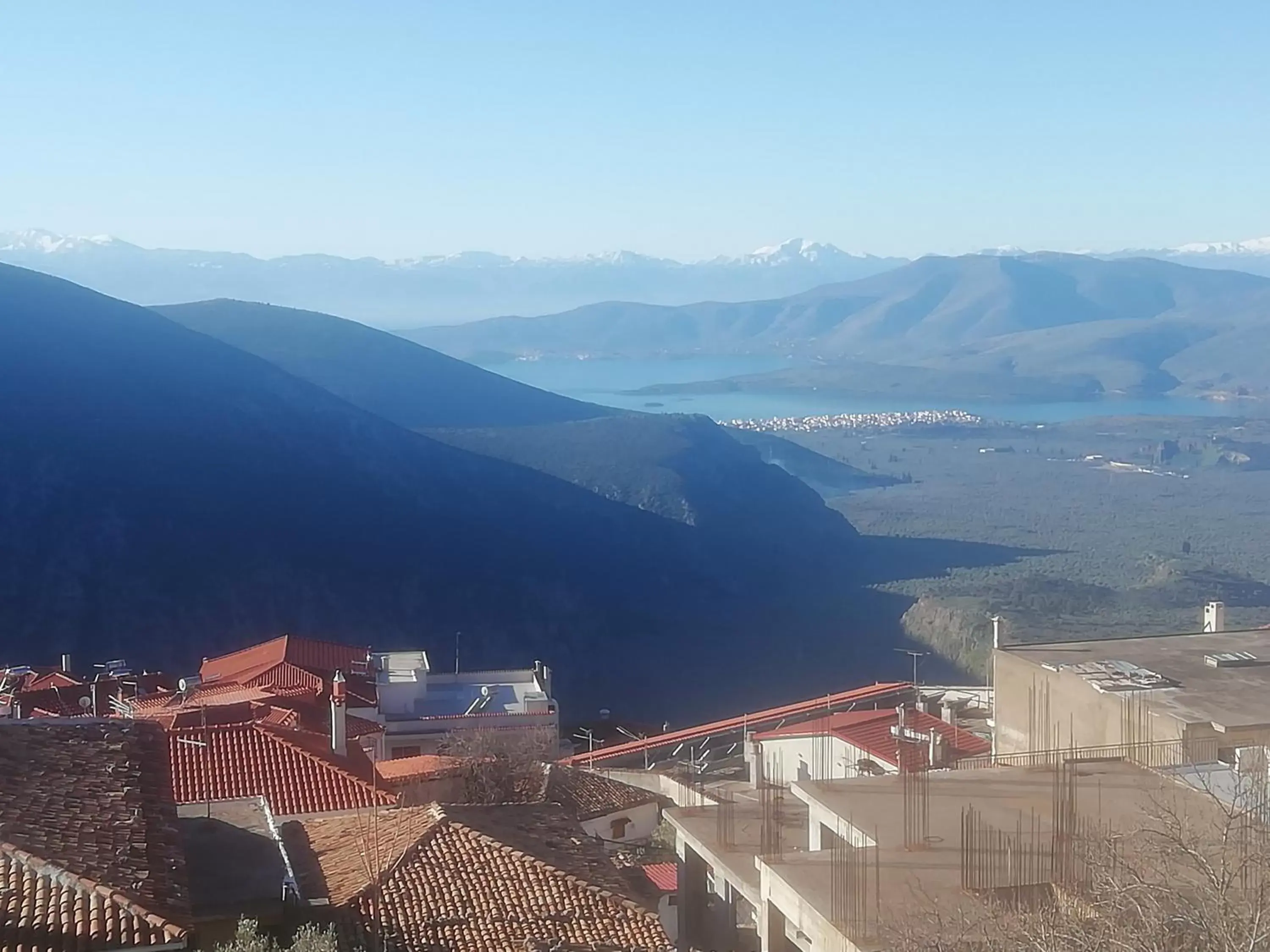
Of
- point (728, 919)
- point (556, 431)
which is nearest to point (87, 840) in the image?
point (728, 919)

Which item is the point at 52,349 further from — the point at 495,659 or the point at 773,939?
the point at 773,939

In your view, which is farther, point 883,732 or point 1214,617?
point 1214,617

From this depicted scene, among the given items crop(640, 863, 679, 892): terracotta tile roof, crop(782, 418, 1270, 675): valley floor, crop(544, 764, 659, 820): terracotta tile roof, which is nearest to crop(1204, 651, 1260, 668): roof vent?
crop(544, 764, 659, 820): terracotta tile roof

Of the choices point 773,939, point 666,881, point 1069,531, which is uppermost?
point 773,939

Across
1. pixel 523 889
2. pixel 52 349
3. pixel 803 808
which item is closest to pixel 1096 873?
pixel 523 889

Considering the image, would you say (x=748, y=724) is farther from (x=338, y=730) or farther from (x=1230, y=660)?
(x=338, y=730)

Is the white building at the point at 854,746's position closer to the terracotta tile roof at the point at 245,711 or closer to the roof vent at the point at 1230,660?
the roof vent at the point at 1230,660
